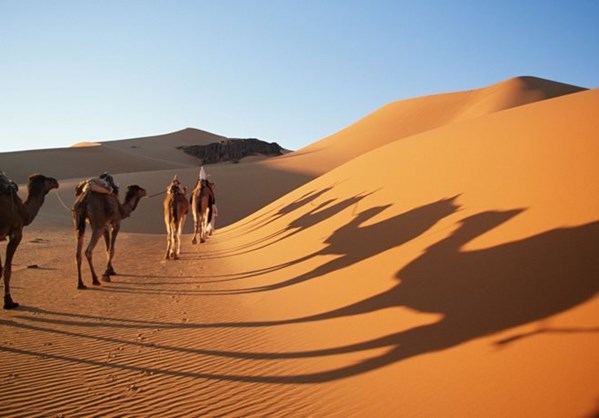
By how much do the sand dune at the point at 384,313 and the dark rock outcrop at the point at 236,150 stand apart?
6640 cm

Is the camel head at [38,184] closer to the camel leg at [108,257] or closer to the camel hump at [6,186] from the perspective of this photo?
the camel hump at [6,186]

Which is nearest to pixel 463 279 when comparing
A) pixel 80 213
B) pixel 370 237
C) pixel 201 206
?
pixel 370 237

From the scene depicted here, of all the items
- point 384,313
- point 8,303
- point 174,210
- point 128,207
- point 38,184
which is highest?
point 38,184

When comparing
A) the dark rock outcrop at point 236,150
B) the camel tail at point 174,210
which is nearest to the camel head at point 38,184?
the camel tail at point 174,210

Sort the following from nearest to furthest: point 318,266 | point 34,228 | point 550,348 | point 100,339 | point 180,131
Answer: point 550,348, point 100,339, point 318,266, point 34,228, point 180,131

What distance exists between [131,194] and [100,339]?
6.78 metres

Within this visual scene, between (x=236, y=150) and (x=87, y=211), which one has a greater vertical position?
(x=236, y=150)

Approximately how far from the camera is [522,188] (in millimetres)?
6906

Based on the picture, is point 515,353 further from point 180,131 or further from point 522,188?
point 180,131

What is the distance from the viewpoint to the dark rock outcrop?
254ft

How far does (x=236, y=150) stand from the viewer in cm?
7812

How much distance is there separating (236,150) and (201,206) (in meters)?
62.0

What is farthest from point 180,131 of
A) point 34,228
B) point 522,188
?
point 522,188

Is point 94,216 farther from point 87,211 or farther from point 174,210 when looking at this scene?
point 174,210
